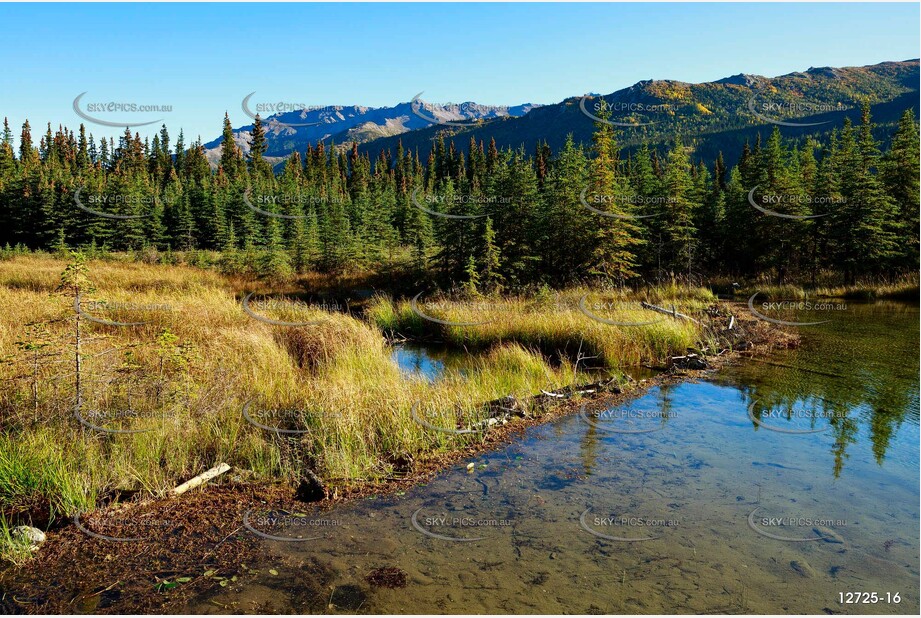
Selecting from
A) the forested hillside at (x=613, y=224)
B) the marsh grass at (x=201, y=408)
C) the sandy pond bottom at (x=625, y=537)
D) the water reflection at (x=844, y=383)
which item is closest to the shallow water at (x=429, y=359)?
the marsh grass at (x=201, y=408)

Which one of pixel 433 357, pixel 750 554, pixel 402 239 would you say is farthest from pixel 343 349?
pixel 402 239

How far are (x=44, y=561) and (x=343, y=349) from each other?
7.85 m

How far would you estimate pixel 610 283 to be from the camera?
2672 cm

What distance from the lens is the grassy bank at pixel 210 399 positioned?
21.9 ft

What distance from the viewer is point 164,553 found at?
5672 mm

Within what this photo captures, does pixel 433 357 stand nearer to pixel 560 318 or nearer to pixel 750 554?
pixel 560 318

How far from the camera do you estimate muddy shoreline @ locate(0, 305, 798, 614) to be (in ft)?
16.3

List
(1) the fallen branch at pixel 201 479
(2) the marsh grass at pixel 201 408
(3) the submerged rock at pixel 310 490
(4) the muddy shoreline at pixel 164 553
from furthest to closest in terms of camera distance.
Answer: (3) the submerged rock at pixel 310 490, (1) the fallen branch at pixel 201 479, (2) the marsh grass at pixel 201 408, (4) the muddy shoreline at pixel 164 553

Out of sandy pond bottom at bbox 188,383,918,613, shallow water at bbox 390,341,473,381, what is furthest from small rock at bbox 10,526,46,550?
shallow water at bbox 390,341,473,381

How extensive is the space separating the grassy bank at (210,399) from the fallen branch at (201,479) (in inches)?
6.0

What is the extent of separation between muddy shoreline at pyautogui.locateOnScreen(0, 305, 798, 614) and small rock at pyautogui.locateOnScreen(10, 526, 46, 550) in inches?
3.5

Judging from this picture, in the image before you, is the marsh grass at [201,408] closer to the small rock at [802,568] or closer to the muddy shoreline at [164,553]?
the muddy shoreline at [164,553]

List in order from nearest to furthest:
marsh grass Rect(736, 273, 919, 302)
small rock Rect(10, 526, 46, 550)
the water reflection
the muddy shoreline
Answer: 1. the muddy shoreline
2. small rock Rect(10, 526, 46, 550)
3. the water reflection
4. marsh grass Rect(736, 273, 919, 302)

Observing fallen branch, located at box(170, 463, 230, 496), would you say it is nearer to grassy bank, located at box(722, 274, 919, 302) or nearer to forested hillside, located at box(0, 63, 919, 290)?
forested hillside, located at box(0, 63, 919, 290)
